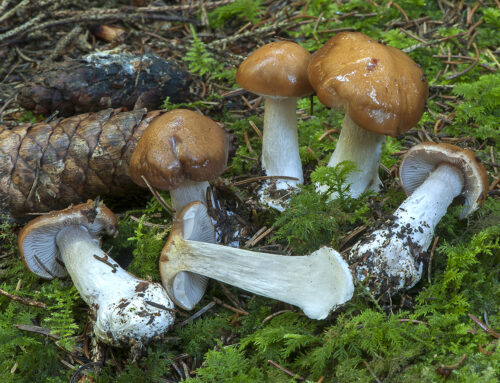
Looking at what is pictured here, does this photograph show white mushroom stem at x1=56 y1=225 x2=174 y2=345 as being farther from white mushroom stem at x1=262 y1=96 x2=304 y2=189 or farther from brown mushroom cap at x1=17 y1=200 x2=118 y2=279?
white mushroom stem at x1=262 y1=96 x2=304 y2=189

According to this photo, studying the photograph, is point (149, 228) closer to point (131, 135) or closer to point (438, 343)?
point (131, 135)

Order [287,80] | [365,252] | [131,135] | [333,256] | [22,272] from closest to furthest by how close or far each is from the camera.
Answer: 1. [333,256]
2. [365,252]
3. [287,80]
4. [22,272]
5. [131,135]

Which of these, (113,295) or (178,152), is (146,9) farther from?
(113,295)

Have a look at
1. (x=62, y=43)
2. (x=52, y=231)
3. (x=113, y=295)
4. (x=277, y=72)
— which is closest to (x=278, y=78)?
(x=277, y=72)

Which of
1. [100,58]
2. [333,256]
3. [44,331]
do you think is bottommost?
[44,331]

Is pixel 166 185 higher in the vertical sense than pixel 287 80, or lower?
lower

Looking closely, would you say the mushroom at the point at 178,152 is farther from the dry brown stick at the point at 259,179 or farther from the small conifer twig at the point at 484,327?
the small conifer twig at the point at 484,327

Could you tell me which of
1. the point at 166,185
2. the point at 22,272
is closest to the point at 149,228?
the point at 166,185

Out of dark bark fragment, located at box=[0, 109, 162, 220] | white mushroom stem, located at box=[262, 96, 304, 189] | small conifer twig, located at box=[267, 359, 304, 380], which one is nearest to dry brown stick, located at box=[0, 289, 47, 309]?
dark bark fragment, located at box=[0, 109, 162, 220]
